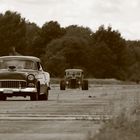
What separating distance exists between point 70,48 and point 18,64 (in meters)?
124

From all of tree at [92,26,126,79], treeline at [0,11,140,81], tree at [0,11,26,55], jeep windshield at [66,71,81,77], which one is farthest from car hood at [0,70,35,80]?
tree at [92,26,126,79]

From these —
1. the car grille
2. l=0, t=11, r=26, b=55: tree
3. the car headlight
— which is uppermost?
l=0, t=11, r=26, b=55: tree

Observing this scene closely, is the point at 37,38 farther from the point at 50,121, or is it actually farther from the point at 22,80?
the point at 50,121

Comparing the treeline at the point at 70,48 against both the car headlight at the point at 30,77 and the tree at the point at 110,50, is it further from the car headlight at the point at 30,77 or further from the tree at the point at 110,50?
the car headlight at the point at 30,77

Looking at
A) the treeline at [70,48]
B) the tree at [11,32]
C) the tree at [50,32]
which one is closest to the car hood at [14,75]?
the treeline at [70,48]

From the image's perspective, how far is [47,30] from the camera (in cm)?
17038

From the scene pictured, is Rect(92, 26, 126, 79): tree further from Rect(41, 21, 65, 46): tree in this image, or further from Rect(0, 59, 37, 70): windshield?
Rect(0, 59, 37, 70): windshield

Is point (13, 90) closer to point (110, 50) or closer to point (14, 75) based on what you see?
point (14, 75)

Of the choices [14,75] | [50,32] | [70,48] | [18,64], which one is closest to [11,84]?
[14,75]

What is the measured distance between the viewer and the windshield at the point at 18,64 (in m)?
32.7

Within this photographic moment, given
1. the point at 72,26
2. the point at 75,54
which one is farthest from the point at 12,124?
the point at 72,26

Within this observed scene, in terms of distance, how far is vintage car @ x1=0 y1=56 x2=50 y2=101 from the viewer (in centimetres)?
3184

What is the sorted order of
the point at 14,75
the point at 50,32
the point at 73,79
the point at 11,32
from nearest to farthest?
the point at 14,75
the point at 73,79
the point at 11,32
the point at 50,32

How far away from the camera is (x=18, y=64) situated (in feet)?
108
